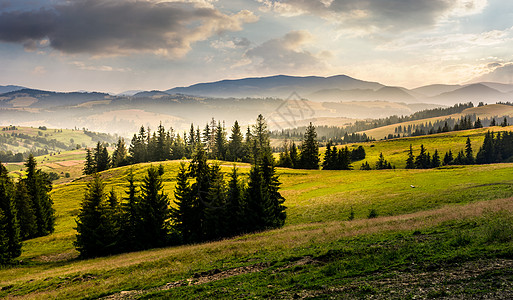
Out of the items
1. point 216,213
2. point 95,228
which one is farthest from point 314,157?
point 95,228

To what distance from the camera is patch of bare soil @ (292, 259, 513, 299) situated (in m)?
10.1

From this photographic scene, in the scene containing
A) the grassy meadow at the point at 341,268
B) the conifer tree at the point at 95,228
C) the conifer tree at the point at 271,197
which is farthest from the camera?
the conifer tree at the point at 271,197

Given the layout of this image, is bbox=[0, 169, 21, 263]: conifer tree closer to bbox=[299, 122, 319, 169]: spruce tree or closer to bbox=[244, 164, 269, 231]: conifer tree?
bbox=[244, 164, 269, 231]: conifer tree

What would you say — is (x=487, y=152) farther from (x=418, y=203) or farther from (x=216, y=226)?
(x=216, y=226)

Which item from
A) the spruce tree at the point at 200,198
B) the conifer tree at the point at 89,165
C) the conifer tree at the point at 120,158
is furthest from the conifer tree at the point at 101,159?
the spruce tree at the point at 200,198

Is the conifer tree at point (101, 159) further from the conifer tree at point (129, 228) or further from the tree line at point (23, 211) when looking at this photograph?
the conifer tree at point (129, 228)

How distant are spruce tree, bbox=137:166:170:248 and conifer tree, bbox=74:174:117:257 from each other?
3855 mm

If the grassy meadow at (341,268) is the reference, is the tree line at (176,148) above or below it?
above

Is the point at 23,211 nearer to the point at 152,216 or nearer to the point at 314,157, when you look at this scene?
the point at 152,216

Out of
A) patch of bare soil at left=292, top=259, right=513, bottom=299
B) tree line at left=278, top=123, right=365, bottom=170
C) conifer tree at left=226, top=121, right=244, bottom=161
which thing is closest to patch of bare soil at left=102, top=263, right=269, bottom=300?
patch of bare soil at left=292, top=259, right=513, bottom=299

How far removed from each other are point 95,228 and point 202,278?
2571cm

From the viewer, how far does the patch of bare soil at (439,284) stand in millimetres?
10062

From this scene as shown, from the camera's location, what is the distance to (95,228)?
35.9 meters

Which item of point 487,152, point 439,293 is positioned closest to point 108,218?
point 439,293
